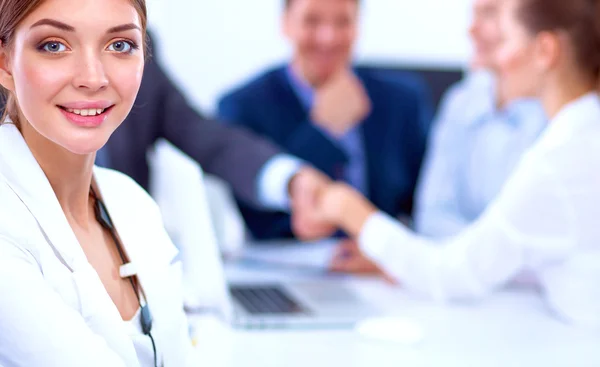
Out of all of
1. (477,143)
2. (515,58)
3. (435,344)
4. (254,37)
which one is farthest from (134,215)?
(254,37)

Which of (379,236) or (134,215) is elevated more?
(134,215)

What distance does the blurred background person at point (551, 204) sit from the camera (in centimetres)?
130

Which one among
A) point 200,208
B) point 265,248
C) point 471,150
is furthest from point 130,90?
point 471,150

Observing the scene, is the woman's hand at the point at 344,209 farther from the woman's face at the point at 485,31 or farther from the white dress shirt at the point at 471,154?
the woman's face at the point at 485,31

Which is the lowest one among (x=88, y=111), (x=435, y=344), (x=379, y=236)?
(x=435, y=344)

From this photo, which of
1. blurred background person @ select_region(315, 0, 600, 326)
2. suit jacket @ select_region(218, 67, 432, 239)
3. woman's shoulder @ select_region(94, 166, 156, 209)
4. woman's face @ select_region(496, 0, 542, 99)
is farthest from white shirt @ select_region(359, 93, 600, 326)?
woman's shoulder @ select_region(94, 166, 156, 209)

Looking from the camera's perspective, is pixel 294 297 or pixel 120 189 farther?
pixel 294 297

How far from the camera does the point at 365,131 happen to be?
2.24 meters

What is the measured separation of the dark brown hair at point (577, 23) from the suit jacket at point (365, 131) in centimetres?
90

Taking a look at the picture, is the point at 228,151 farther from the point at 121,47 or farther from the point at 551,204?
the point at 121,47

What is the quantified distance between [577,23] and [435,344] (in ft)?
2.12

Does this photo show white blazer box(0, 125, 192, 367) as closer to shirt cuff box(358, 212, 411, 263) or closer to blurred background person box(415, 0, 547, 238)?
shirt cuff box(358, 212, 411, 263)

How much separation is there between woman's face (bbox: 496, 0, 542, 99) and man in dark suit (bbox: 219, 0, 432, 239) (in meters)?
0.40

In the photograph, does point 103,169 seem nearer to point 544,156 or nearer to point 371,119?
point 544,156
